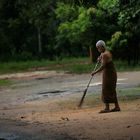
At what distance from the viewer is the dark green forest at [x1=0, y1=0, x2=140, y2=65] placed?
28.5 metres

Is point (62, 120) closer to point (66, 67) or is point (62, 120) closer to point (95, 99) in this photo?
point (95, 99)

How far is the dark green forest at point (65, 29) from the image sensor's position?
93.5ft

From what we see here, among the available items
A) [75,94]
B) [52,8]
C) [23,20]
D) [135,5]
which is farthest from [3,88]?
[23,20]

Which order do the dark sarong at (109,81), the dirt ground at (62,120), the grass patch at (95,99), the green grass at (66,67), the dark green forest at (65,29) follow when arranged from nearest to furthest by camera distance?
the dirt ground at (62,120), the dark sarong at (109,81), the grass patch at (95,99), the dark green forest at (65,29), the green grass at (66,67)

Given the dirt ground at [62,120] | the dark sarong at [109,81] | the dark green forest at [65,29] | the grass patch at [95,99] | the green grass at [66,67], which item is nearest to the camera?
the dirt ground at [62,120]

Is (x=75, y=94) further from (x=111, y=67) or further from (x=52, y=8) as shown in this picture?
(x=52, y=8)

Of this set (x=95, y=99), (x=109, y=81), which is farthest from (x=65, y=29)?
(x=109, y=81)

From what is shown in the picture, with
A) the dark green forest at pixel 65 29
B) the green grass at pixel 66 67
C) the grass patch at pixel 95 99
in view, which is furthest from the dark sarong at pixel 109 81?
the green grass at pixel 66 67

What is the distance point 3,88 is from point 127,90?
8210 mm

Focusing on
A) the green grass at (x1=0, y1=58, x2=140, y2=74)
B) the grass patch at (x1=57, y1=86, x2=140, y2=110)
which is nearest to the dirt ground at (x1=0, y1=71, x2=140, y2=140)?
the grass patch at (x1=57, y1=86, x2=140, y2=110)

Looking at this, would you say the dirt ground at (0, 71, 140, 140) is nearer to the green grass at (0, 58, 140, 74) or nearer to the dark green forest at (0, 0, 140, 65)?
the dark green forest at (0, 0, 140, 65)

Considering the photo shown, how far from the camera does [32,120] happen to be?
560 inches

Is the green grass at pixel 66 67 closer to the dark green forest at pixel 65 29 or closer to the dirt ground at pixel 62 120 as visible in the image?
the dark green forest at pixel 65 29

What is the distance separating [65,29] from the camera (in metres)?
45.8
